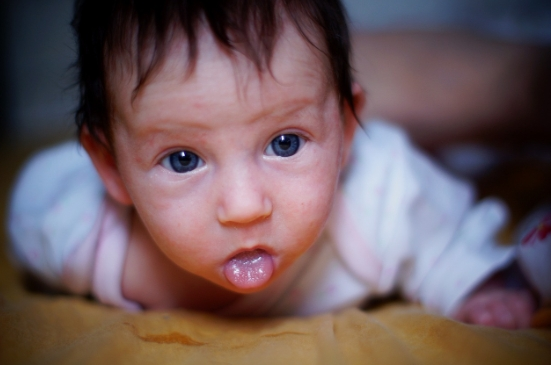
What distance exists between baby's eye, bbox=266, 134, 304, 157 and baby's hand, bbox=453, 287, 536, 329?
445mm

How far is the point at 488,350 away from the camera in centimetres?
64

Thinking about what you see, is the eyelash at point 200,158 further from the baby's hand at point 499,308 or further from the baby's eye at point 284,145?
the baby's hand at point 499,308

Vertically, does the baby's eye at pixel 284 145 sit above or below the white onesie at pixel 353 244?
above

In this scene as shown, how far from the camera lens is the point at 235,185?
681mm

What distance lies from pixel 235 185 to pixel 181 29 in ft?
0.67

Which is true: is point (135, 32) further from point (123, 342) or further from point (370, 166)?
point (370, 166)

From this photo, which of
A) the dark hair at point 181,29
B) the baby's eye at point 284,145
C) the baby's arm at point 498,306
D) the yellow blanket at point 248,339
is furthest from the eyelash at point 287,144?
the baby's arm at point 498,306

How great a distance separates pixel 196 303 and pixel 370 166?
41 centimetres

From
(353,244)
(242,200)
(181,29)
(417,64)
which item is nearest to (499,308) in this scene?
(353,244)

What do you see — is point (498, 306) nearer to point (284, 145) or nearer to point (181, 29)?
Result: point (284, 145)

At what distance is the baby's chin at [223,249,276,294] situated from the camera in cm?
75

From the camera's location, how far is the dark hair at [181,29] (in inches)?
26.5

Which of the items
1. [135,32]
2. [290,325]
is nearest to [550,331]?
[290,325]

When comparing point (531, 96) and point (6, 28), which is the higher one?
point (531, 96)
